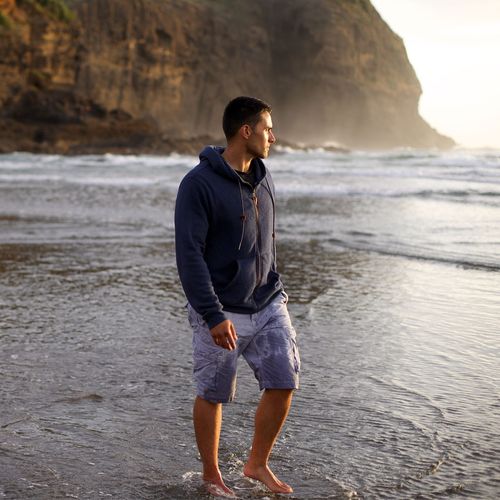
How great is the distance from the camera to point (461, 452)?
10.7 ft

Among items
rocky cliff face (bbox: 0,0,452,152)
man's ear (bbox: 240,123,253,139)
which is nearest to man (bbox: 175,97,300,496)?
man's ear (bbox: 240,123,253,139)

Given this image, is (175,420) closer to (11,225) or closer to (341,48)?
(11,225)

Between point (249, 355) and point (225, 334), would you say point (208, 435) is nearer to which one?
point (249, 355)

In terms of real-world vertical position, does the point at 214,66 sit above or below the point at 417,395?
above

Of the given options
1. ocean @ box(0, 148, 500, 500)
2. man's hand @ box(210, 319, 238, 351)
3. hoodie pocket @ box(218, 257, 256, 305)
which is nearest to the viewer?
man's hand @ box(210, 319, 238, 351)

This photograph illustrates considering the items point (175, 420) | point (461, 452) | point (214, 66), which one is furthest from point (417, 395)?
point (214, 66)

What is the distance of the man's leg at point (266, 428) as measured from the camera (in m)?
3.00

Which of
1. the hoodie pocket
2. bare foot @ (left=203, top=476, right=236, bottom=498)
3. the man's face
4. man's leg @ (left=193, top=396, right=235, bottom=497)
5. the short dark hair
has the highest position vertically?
the short dark hair

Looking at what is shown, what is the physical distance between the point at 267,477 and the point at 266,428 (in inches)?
6.5

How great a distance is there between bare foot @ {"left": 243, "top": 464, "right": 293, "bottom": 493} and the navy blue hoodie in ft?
1.83

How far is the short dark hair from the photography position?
2.96 meters

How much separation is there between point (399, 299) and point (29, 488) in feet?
12.8

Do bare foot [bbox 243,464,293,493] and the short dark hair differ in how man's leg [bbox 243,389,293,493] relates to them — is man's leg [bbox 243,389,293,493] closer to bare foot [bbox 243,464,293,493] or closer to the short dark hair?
bare foot [bbox 243,464,293,493]

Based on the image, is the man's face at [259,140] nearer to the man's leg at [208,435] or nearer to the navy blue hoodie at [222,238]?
the navy blue hoodie at [222,238]
